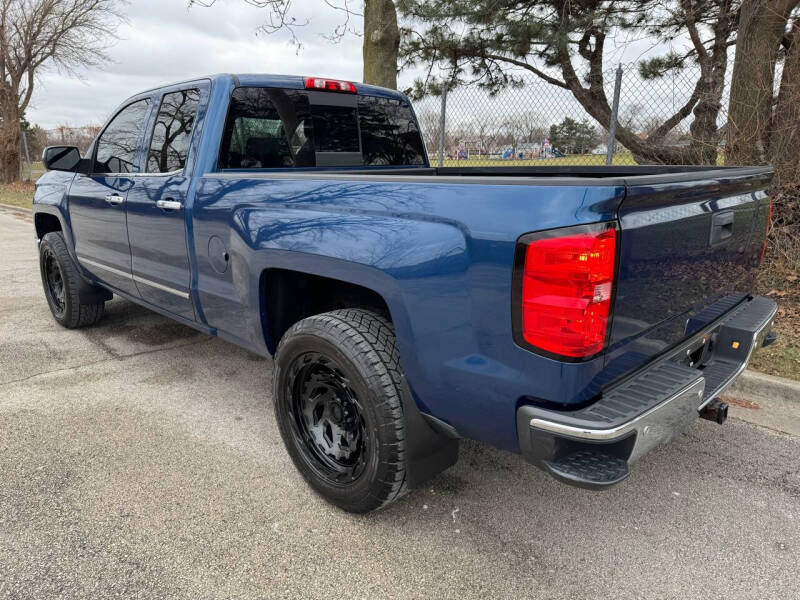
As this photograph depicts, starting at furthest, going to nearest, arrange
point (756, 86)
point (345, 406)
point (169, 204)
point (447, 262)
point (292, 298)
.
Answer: point (756, 86)
point (169, 204)
point (292, 298)
point (345, 406)
point (447, 262)

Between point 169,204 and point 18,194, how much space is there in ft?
61.2

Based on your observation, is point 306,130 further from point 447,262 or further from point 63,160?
point 63,160

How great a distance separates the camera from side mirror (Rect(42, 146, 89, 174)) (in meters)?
4.13

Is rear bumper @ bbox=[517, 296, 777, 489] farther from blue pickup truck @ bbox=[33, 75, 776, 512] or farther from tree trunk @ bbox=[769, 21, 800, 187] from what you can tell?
tree trunk @ bbox=[769, 21, 800, 187]

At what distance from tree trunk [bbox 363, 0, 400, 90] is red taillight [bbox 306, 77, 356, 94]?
4.37 metres

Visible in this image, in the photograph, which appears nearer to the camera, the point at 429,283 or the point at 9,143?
the point at 429,283

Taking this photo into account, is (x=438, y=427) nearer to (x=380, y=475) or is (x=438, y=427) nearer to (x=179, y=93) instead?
(x=380, y=475)

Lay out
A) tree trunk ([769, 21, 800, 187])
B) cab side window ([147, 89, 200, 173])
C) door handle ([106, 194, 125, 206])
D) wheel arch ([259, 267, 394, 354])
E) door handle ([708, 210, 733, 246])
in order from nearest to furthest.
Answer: door handle ([708, 210, 733, 246]) < wheel arch ([259, 267, 394, 354]) < cab side window ([147, 89, 200, 173]) < door handle ([106, 194, 125, 206]) < tree trunk ([769, 21, 800, 187])

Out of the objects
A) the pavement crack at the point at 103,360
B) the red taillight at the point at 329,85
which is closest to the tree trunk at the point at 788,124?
the red taillight at the point at 329,85

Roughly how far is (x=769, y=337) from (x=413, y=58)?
7947mm

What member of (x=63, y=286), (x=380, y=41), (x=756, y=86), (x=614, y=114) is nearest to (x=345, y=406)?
(x=63, y=286)

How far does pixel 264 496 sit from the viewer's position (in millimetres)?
2613

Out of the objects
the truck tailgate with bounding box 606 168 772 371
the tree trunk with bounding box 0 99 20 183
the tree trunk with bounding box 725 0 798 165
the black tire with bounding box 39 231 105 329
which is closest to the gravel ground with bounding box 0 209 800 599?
the truck tailgate with bounding box 606 168 772 371

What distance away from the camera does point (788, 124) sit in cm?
544
